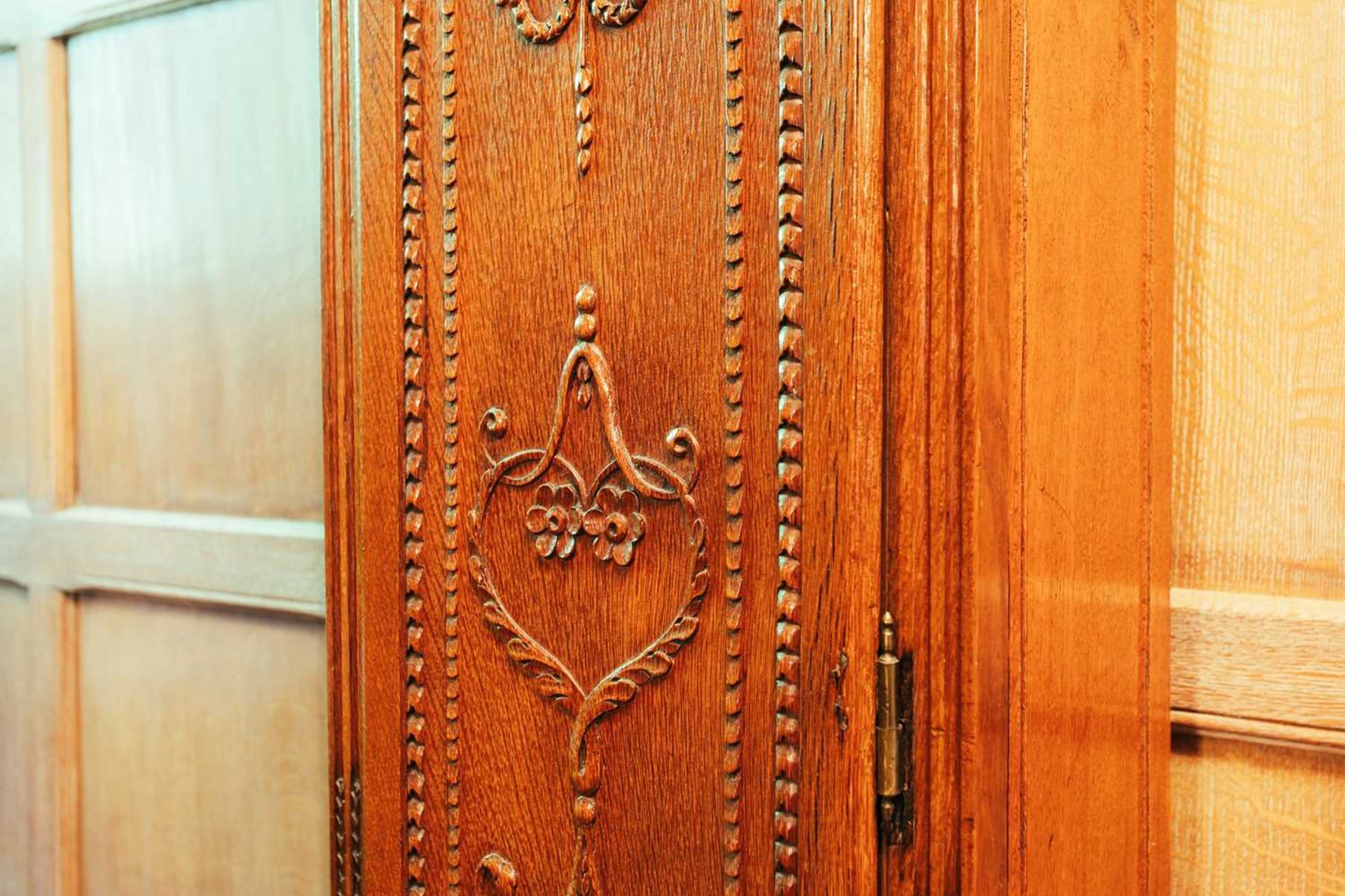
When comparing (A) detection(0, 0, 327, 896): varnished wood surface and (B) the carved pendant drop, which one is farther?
(A) detection(0, 0, 327, 896): varnished wood surface

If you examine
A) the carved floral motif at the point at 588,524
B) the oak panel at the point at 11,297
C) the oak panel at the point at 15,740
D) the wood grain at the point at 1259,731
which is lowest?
the oak panel at the point at 15,740

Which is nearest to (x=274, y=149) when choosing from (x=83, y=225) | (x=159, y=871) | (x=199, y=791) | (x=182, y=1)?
Result: (x=182, y=1)

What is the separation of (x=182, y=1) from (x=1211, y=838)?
132cm

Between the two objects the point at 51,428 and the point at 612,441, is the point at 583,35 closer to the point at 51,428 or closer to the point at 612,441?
the point at 612,441

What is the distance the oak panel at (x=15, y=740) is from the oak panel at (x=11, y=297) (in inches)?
6.3

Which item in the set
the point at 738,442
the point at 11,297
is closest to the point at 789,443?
the point at 738,442

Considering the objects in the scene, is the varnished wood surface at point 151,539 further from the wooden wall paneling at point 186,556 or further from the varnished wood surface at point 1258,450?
the varnished wood surface at point 1258,450

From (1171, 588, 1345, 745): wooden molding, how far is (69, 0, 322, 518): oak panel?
2.81 ft

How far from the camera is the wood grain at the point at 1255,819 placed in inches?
35.3

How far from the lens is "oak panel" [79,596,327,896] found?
123 cm

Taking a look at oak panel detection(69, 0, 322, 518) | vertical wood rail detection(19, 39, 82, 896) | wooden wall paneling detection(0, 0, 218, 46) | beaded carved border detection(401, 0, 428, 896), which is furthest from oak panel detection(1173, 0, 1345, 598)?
vertical wood rail detection(19, 39, 82, 896)

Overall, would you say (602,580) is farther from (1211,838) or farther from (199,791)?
(199,791)

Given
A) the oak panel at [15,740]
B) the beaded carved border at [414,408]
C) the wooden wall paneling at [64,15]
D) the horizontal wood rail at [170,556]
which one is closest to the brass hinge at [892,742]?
the beaded carved border at [414,408]

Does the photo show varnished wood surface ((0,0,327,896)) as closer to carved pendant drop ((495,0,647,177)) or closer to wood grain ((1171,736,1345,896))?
carved pendant drop ((495,0,647,177))
